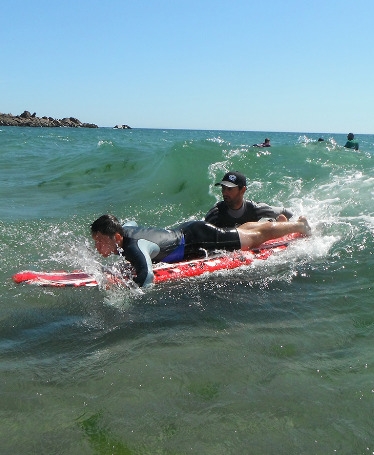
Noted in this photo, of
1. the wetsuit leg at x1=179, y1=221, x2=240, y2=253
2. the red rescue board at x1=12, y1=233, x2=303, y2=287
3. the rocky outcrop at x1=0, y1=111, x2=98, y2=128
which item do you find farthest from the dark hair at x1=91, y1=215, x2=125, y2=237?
the rocky outcrop at x1=0, y1=111, x2=98, y2=128

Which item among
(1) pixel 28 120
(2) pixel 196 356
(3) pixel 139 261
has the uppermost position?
(1) pixel 28 120

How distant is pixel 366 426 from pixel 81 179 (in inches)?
558

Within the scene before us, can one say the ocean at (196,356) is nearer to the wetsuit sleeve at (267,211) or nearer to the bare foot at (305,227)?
the bare foot at (305,227)

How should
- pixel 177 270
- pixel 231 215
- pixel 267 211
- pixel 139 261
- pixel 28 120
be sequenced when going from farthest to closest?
1. pixel 28 120
2. pixel 267 211
3. pixel 231 215
4. pixel 177 270
5. pixel 139 261

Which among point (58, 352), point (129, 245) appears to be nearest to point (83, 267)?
point (129, 245)

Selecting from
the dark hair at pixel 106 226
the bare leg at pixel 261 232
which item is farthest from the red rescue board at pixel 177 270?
→ the dark hair at pixel 106 226

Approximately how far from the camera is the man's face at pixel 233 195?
6.96 m

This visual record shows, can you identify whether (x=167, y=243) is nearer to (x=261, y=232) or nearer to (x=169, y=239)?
(x=169, y=239)

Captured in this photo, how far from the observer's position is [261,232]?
7.05m

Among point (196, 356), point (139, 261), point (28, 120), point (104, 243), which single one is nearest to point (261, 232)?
point (139, 261)

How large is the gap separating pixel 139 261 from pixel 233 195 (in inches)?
84.4

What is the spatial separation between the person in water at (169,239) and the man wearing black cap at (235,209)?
0.78ft

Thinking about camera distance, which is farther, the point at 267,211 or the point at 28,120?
the point at 28,120

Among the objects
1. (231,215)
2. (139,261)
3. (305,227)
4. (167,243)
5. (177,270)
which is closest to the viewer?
(139,261)
